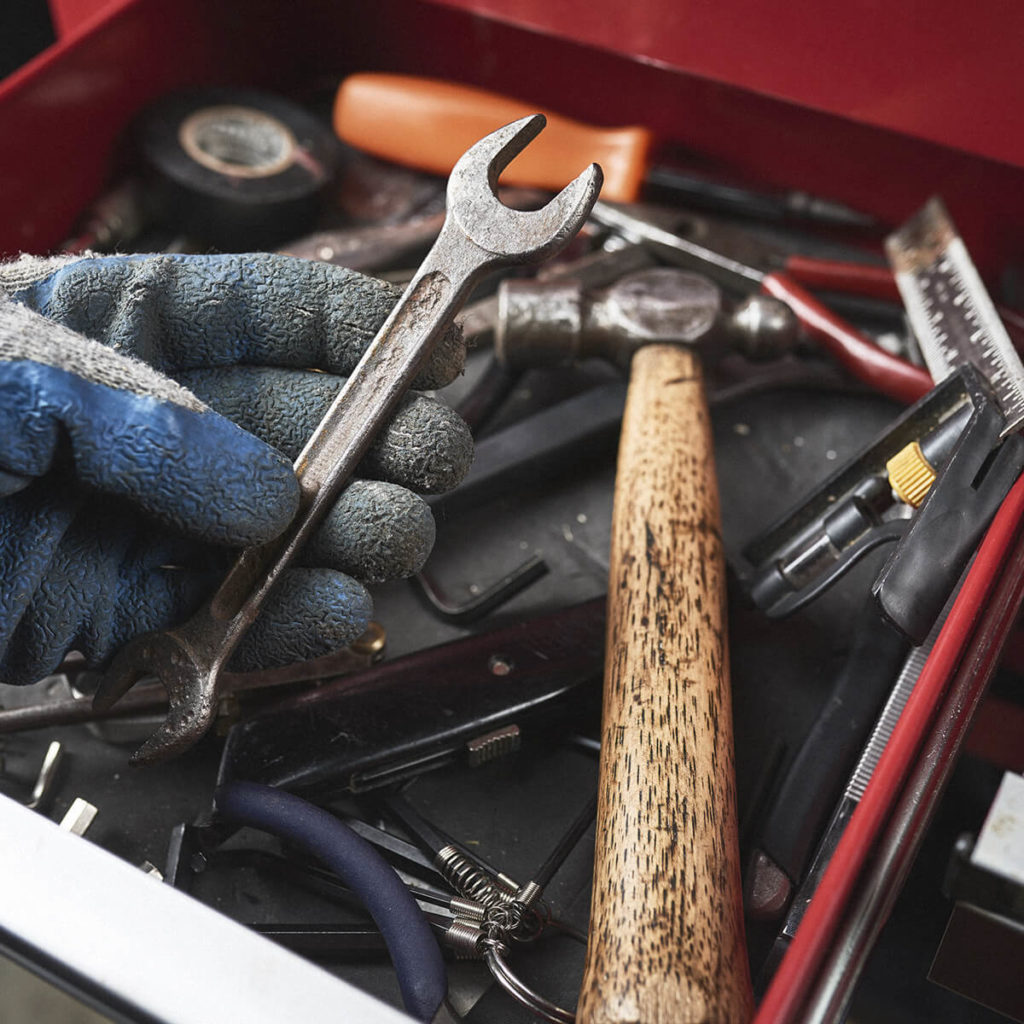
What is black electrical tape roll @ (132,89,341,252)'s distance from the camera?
132cm

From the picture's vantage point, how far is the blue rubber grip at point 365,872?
0.69 m

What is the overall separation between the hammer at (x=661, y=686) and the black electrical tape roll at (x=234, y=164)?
407mm

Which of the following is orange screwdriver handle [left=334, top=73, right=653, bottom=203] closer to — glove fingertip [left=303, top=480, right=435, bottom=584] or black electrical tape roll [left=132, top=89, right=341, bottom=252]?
black electrical tape roll [left=132, top=89, right=341, bottom=252]

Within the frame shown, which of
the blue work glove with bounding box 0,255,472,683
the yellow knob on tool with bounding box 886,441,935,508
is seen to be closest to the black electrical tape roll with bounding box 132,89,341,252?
the blue work glove with bounding box 0,255,472,683

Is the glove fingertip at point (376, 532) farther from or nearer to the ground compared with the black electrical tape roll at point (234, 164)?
nearer to the ground

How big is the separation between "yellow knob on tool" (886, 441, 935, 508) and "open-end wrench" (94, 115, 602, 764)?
0.37m

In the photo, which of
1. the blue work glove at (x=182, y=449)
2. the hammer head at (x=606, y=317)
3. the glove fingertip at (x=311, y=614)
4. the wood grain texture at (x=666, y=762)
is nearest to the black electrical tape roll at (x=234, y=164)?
the hammer head at (x=606, y=317)

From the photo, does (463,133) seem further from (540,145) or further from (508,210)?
(508,210)

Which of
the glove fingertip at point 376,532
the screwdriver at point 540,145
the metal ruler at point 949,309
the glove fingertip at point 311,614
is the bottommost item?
the glove fingertip at point 311,614

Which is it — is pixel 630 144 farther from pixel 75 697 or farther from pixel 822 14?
pixel 75 697

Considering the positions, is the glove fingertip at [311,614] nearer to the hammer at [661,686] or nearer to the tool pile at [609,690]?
the tool pile at [609,690]

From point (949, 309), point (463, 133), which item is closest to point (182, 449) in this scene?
point (949, 309)

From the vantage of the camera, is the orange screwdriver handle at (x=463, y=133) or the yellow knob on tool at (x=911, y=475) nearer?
the yellow knob on tool at (x=911, y=475)

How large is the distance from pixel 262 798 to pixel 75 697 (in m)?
0.24
